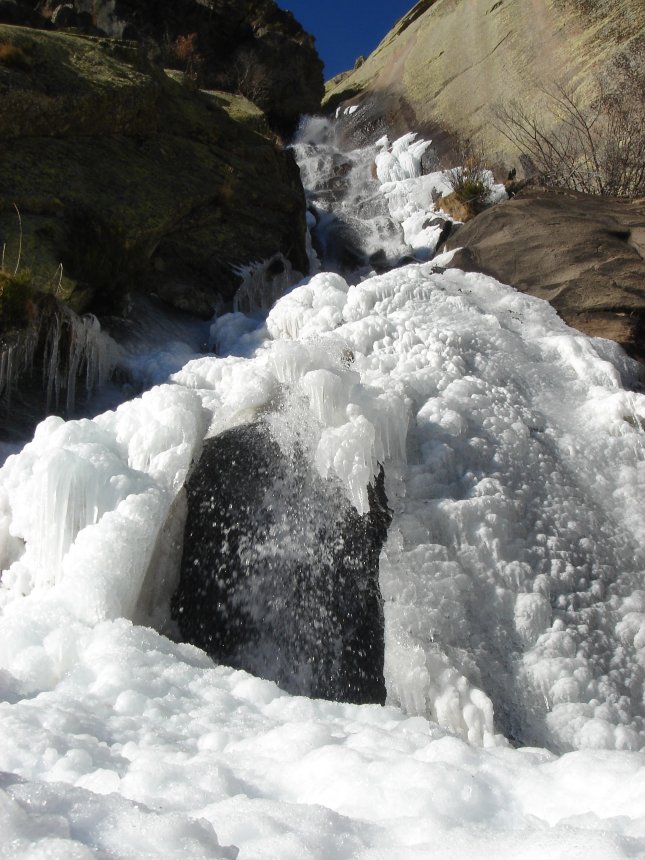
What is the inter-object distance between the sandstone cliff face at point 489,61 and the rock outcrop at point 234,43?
1847 mm

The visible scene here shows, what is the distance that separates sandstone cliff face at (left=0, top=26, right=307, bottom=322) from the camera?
22.4ft

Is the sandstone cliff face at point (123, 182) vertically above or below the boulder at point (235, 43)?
below

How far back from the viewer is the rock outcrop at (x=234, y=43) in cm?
1602

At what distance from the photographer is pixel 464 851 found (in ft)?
5.30

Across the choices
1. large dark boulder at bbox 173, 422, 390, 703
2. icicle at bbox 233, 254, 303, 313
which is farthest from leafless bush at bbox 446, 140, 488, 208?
large dark boulder at bbox 173, 422, 390, 703

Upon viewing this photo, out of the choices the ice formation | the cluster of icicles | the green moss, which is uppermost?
the ice formation

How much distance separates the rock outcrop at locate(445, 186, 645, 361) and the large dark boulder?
12.0 ft

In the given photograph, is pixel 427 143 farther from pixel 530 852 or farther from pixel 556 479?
pixel 530 852

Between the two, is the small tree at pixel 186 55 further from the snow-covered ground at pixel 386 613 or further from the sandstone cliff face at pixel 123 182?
the snow-covered ground at pixel 386 613

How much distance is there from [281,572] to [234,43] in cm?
1677

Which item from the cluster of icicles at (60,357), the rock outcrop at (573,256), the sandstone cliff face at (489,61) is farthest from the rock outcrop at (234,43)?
the cluster of icicles at (60,357)

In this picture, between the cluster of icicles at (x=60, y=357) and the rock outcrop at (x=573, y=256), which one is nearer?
the cluster of icicles at (x=60, y=357)

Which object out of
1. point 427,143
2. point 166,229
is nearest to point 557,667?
point 166,229

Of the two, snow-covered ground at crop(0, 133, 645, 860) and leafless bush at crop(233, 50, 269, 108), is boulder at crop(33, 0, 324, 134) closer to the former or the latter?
leafless bush at crop(233, 50, 269, 108)
